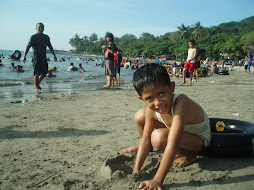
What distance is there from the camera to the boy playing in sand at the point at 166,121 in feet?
5.94

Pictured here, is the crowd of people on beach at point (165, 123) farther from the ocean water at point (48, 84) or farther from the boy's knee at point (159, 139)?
the ocean water at point (48, 84)

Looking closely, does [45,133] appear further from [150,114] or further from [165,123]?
[165,123]

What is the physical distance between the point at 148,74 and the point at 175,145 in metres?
0.64

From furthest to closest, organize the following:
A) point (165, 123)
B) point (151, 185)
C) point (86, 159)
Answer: point (86, 159), point (165, 123), point (151, 185)

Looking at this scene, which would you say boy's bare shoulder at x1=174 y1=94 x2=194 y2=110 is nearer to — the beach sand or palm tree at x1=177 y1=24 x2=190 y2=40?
the beach sand

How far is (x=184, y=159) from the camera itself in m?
2.23

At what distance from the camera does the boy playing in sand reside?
71.2 inches

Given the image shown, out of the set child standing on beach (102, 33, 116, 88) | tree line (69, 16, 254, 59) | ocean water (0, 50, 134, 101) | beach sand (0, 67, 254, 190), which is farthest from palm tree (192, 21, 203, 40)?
beach sand (0, 67, 254, 190)

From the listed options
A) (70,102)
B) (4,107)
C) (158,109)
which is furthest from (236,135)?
(4,107)

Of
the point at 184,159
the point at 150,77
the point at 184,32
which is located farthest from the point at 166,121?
the point at 184,32

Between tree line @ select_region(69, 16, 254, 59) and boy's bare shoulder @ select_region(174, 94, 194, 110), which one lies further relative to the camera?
tree line @ select_region(69, 16, 254, 59)

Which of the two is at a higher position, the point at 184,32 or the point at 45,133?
the point at 184,32

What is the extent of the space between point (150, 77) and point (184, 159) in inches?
39.2

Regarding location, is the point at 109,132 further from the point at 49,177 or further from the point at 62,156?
the point at 49,177
